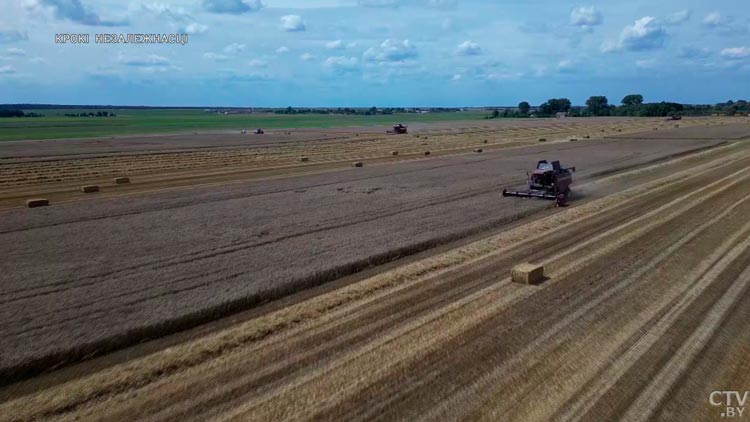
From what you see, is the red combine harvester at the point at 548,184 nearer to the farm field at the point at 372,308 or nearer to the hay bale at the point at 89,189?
the farm field at the point at 372,308

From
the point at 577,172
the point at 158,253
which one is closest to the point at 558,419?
the point at 158,253

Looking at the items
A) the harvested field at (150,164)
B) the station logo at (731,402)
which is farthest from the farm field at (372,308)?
the harvested field at (150,164)

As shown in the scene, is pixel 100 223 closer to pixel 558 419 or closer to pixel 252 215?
pixel 252 215

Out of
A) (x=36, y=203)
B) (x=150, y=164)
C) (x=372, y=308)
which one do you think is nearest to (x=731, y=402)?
(x=372, y=308)

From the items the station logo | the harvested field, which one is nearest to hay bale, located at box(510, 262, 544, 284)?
the station logo

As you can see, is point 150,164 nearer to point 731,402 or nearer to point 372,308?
point 372,308

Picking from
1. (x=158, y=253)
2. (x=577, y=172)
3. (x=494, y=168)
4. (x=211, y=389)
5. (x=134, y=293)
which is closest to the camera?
(x=211, y=389)
